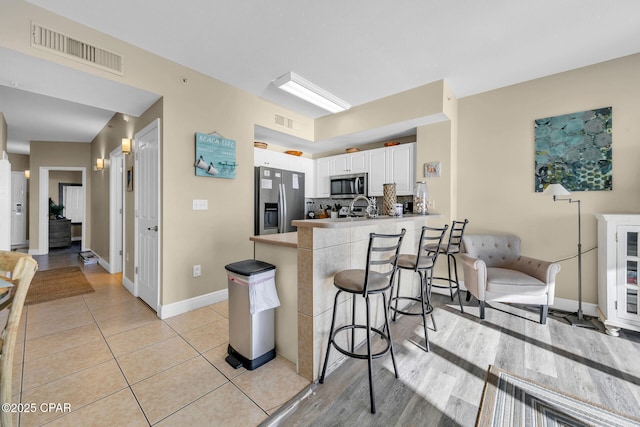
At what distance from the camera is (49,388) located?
170 cm

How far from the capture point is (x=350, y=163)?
4.50m

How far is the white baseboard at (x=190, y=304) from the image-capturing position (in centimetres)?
274

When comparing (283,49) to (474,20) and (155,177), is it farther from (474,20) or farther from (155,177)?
(155,177)

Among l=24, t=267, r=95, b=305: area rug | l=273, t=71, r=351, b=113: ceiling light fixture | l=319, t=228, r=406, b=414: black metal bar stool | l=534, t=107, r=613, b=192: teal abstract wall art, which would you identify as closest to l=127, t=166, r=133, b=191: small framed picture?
l=24, t=267, r=95, b=305: area rug

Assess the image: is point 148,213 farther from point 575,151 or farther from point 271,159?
point 575,151

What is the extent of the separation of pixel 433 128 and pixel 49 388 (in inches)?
175

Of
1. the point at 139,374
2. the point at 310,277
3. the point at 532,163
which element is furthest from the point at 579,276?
Result: the point at 139,374

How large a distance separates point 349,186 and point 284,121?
148cm

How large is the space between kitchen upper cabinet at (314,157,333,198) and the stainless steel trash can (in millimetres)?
2994

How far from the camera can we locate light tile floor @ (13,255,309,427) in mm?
1503

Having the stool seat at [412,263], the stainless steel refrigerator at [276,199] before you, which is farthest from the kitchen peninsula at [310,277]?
the stainless steel refrigerator at [276,199]

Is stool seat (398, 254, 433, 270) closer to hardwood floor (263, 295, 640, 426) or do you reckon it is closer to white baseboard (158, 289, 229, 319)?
hardwood floor (263, 295, 640, 426)

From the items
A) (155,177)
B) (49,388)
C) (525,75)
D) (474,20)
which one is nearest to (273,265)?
(49,388)

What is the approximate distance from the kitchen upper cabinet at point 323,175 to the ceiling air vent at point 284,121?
1050 millimetres
